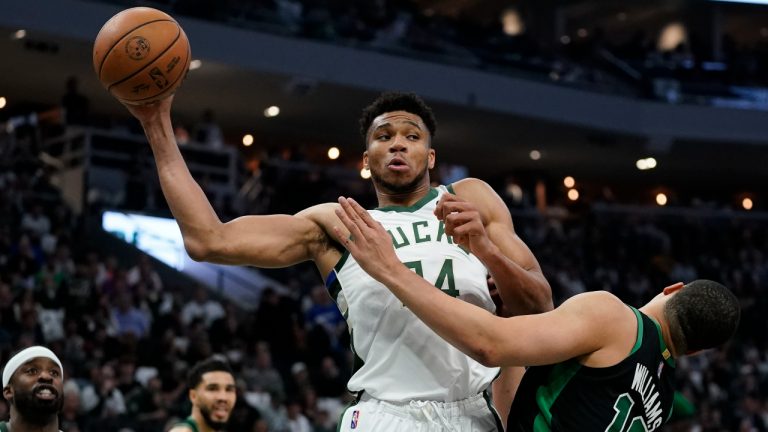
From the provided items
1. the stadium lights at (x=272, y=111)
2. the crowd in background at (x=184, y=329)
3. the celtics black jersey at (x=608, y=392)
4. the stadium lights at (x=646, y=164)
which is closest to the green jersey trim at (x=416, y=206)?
the celtics black jersey at (x=608, y=392)

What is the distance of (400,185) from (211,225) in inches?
34.8

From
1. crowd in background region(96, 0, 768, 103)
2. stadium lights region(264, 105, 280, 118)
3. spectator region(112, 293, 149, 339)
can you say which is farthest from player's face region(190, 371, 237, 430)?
stadium lights region(264, 105, 280, 118)

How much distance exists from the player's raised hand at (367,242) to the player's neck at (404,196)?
0.75 metres

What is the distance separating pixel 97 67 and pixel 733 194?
30.5 meters

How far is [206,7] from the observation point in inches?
820

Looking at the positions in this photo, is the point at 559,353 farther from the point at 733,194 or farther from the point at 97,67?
the point at 733,194

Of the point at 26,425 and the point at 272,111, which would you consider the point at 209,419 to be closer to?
the point at 26,425

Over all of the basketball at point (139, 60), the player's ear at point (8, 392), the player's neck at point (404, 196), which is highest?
the basketball at point (139, 60)

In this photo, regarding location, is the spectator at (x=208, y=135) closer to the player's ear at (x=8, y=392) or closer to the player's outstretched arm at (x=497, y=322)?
the player's ear at (x=8, y=392)

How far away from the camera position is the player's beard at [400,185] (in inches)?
197

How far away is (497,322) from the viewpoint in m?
4.13

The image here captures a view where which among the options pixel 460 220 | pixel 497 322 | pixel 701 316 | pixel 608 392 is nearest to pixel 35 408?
pixel 460 220

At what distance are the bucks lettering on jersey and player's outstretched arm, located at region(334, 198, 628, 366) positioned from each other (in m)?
0.54

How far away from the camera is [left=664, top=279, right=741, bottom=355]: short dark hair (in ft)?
13.8
